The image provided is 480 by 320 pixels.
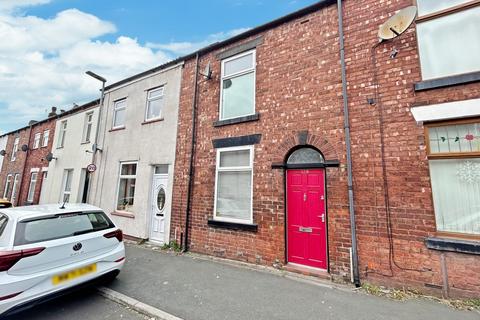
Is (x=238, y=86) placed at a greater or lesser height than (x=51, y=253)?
greater

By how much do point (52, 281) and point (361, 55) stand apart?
6.84 meters

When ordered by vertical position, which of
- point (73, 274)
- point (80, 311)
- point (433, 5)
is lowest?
point (80, 311)

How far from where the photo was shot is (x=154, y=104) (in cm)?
888

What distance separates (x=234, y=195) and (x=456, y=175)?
4.56 meters

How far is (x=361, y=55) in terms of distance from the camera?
4.90 meters

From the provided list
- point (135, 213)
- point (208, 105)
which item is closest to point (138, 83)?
point (208, 105)

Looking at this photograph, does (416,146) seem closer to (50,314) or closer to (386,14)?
(386,14)

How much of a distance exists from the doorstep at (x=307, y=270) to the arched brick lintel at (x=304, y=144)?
2.36m

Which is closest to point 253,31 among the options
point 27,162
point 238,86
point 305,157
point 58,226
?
point 238,86

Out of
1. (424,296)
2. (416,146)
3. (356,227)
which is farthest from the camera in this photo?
(356,227)

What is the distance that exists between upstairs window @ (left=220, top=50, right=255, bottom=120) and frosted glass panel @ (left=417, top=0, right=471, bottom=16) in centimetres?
381

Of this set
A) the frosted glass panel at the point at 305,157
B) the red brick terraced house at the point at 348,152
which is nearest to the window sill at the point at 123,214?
the red brick terraced house at the point at 348,152

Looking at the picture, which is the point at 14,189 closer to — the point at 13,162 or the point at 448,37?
the point at 13,162

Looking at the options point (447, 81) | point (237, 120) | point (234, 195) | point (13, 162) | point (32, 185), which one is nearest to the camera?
point (447, 81)
